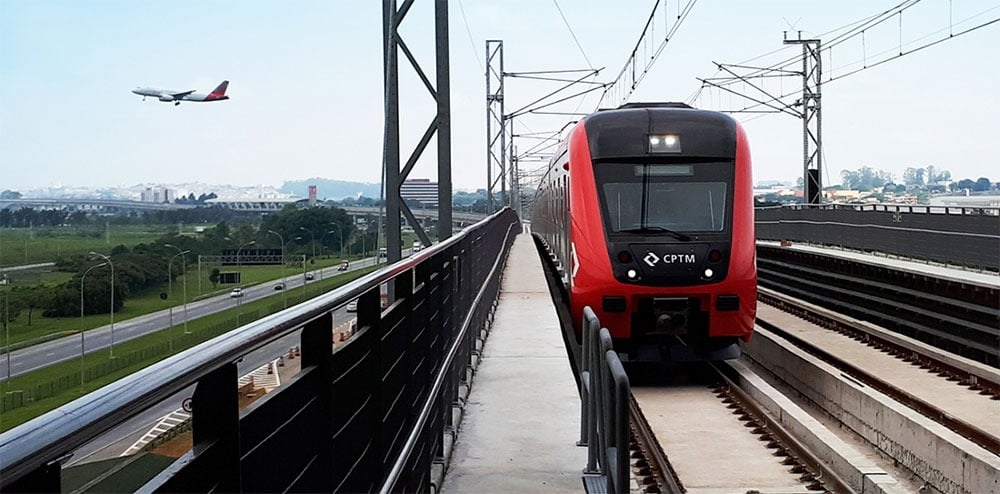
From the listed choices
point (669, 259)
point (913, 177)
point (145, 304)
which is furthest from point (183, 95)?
point (913, 177)

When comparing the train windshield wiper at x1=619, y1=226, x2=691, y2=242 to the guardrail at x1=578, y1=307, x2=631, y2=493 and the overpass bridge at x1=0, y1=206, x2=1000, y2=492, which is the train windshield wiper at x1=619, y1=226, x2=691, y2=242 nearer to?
the overpass bridge at x1=0, y1=206, x2=1000, y2=492

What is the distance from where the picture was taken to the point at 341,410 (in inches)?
133

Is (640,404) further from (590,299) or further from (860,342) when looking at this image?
(860,342)

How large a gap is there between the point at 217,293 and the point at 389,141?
669 cm

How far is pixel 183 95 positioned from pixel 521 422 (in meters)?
4.25

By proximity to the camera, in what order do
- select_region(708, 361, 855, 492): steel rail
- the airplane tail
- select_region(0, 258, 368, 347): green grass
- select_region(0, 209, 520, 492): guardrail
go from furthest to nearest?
select_region(708, 361, 855, 492): steel rail
the airplane tail
select_region(0, 258, 368, 347): green grass
select_region(0, 209, 520, 492): guardrail

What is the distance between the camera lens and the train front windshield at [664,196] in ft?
45.0

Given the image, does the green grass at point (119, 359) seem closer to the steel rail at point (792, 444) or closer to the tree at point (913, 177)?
the steel rail at point (792, 444)

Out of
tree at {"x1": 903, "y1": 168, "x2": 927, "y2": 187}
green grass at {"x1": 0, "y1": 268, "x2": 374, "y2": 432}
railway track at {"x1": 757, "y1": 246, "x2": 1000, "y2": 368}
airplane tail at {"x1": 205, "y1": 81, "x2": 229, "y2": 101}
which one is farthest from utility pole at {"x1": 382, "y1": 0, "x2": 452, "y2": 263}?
tree at {"x1": 903, "y1": 168, "x2": 927, "y2": 187}

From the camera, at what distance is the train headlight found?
13.9m

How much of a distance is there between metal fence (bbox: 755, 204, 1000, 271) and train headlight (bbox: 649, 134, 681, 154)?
25.7 ft

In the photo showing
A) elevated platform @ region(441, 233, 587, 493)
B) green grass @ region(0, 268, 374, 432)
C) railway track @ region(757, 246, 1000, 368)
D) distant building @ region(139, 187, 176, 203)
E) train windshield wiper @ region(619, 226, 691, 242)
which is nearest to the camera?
green grass @ region(0, 268, 374, 432)

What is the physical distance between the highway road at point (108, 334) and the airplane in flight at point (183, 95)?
990mm

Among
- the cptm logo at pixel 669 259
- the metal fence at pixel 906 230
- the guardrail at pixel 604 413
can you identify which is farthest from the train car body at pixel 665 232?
the metal fence at pixel 906 230
